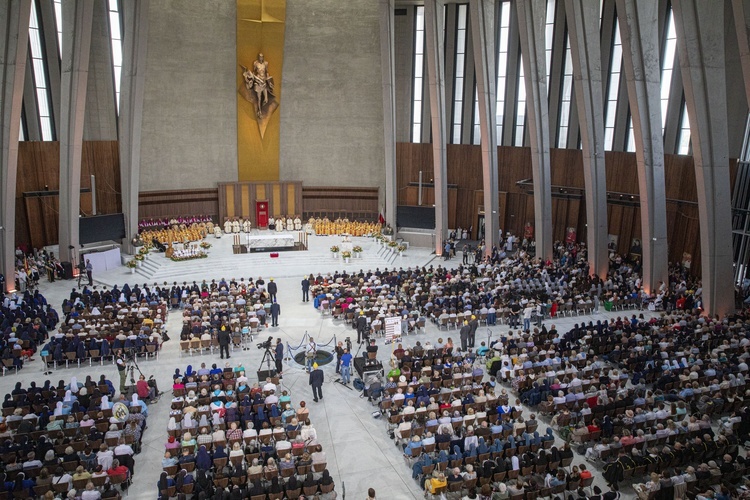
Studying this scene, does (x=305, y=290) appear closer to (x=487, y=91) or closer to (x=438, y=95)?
(x=438, y=95)

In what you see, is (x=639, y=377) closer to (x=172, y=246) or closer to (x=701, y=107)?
(x=701, y=107)

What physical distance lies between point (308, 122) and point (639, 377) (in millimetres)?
30041

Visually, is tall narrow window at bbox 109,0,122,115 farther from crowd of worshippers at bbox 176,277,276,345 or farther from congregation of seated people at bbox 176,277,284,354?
congregation of seated people at bbox 176,277,284,354

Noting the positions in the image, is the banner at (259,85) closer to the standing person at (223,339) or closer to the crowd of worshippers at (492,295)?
the crowd of worshippers at (492,295)

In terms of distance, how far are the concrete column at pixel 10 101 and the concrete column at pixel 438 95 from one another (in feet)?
61.0

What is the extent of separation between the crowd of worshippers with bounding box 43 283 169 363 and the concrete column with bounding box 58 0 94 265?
694 centimetres

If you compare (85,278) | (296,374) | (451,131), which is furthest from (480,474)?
(451,131)

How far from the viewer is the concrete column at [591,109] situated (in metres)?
27.4

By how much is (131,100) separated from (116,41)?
Result: 16.3 feet

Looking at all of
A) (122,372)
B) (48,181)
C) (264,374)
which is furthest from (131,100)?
Answer: (264,374)

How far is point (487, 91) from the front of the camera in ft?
106

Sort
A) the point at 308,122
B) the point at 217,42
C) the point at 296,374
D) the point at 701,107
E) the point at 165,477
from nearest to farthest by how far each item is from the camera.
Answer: the point at 165,477
the point at 296,374
the point at 701,107
the point at 217,42
the point at 308,122

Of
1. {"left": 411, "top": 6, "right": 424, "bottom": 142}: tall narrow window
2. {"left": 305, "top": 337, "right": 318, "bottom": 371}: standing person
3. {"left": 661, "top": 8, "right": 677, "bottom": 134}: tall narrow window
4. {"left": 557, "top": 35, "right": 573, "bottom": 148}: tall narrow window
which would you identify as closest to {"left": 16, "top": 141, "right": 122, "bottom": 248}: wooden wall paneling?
{"left": 411, "top": 6, "right": 424, "bottom": 142}: tall narrow window

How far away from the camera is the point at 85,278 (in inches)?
1208
